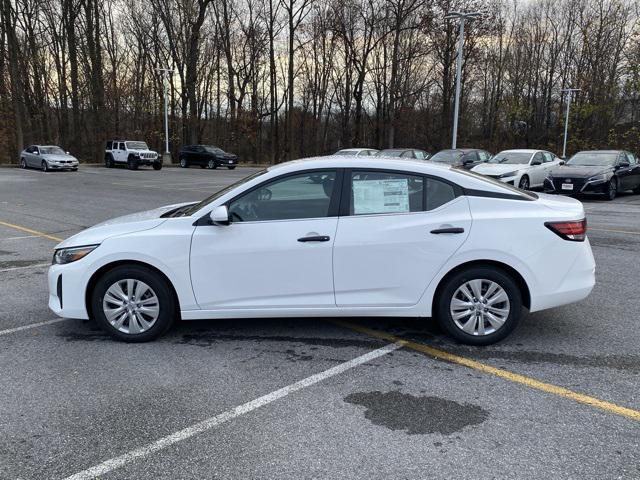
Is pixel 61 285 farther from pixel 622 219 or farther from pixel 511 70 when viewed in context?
pixel 511 70

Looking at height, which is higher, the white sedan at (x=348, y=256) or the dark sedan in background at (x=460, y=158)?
the dark sedan in background at (x=460, y=158)

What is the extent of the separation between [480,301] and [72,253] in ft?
11.6

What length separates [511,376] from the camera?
13.2 feet

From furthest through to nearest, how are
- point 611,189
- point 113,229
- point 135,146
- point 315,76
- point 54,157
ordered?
1. point 315,76
2. point 135,146
3. point 54,157
4. point 611,189
5. point 113,229

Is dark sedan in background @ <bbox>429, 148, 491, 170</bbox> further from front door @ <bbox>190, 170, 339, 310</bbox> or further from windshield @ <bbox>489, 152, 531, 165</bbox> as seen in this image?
front door @ <bbox>190, 170, 339, 310</bbox>

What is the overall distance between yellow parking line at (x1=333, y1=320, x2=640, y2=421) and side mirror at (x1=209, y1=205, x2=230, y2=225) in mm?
1616

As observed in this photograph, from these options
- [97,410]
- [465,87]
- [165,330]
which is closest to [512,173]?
[165,330]

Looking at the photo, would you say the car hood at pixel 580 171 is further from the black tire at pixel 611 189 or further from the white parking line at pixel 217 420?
the white parking line at pixel 217 420

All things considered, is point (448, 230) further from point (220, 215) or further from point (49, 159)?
point (49, 159)

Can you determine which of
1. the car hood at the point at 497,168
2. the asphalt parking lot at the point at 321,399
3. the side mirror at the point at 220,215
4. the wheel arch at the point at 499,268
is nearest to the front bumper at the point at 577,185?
the car hood at the point at 497,168

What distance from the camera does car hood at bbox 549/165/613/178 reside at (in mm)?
16547

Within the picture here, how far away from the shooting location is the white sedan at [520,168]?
17328mm

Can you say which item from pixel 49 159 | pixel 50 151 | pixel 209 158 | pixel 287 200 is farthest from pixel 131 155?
pixel 287 200

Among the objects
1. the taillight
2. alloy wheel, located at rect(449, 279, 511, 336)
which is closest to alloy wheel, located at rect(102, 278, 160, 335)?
alloy wheel, located at rect(449, 279, 511, 336)
